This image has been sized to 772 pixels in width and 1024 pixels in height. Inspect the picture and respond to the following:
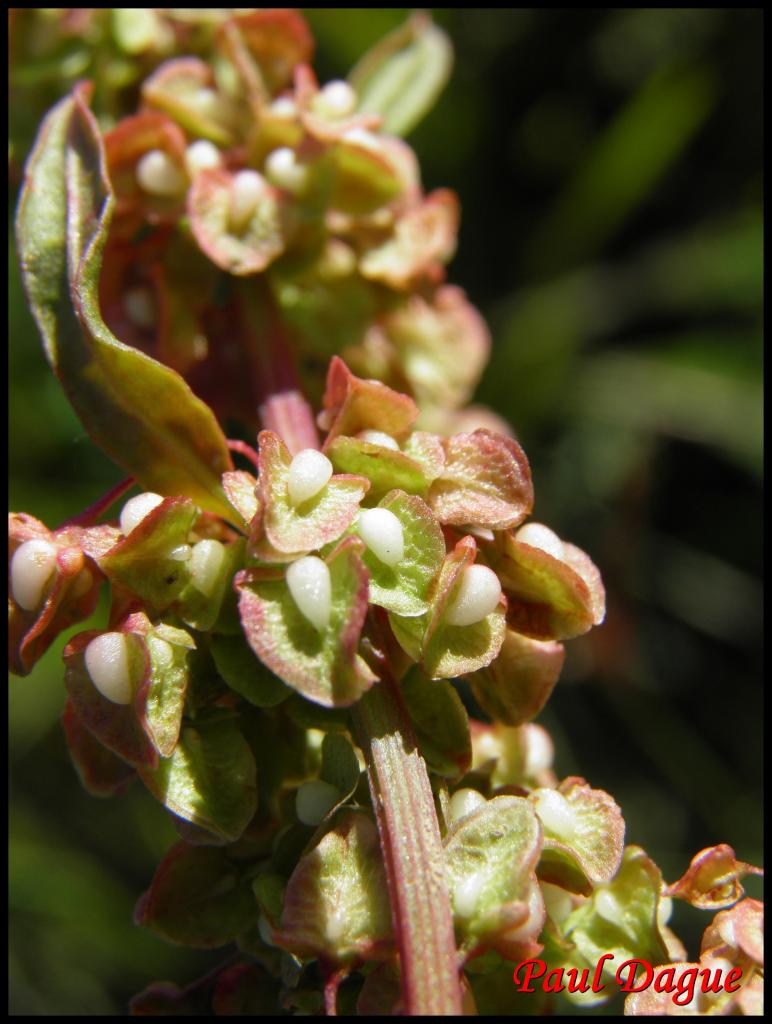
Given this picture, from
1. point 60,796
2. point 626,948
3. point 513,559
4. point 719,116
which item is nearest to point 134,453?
point 513,559

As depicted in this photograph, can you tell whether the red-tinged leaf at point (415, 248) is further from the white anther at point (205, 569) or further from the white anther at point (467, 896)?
the white anther at point (467, 896)

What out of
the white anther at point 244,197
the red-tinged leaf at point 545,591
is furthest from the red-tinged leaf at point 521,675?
the white anther at point 244,197

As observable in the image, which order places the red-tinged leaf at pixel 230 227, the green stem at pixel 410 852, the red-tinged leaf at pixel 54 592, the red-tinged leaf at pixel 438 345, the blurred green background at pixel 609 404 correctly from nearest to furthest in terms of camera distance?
the green stem at pixel 410 852, the red-tinged leaf at pixel 54 592, the red-tinged leaf at pixel 230 227, the red-tinged leaf at pixel 438 345, the blurred green background at pixel 609 404

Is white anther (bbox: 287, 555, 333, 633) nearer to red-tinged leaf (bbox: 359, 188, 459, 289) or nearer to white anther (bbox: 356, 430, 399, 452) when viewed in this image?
white anther (bbox: 356, 430, 399, 452)

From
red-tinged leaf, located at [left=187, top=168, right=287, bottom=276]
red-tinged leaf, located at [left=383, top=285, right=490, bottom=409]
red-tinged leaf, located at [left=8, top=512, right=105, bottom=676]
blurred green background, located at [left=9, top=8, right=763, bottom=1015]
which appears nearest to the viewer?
red-tinged leaf, located at [left=8, top=512, right=105, bottom=676]

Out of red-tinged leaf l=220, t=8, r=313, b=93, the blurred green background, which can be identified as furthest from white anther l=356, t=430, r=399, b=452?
the blurred green background

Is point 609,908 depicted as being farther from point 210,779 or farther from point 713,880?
point 210,779

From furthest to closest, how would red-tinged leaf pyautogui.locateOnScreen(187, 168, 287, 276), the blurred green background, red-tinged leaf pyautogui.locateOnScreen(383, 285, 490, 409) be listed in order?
the blurred green background
red-tinged leaf pyautogui.locateOnScreen(383, 285, 490, 409)
red-tinged leaf pyautogui.locateOnScreen(187, 168, 287, 276)
